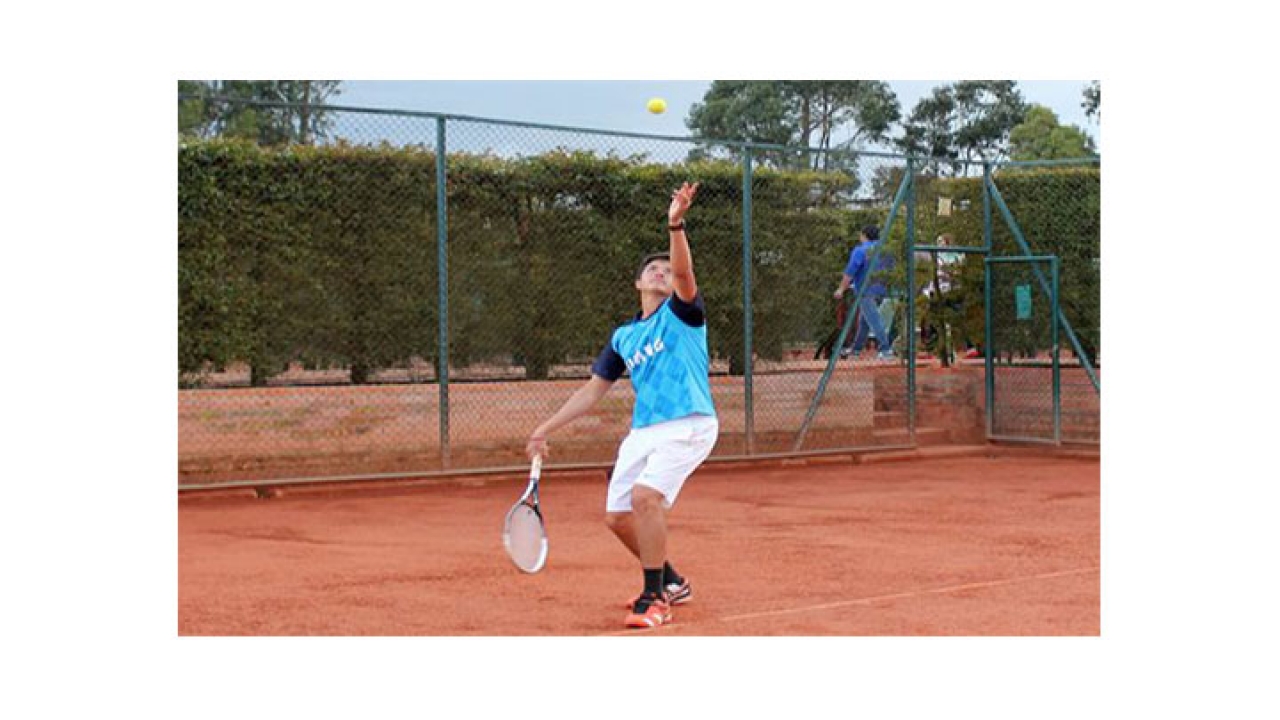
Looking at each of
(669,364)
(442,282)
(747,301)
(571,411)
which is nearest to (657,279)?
(669,364)

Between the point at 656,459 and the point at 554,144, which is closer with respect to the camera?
the point at 656,459

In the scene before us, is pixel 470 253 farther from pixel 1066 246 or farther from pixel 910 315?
pixel 1066 246

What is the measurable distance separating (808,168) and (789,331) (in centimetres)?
147

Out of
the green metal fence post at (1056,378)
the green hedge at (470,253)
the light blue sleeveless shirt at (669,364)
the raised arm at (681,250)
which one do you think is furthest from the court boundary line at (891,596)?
the green metal fence post at (1056,378)

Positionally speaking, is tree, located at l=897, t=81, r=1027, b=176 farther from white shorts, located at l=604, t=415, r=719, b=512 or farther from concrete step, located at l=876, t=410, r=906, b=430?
white shorts, located at l=604, t=415, r=719, b=512

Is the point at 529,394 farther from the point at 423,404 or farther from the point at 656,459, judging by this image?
the point at 656,459

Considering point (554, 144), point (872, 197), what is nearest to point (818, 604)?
point (554, 144)

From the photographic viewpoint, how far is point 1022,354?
546 inches

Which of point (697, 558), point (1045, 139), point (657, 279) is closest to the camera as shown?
point (657, 279)

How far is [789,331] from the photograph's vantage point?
1305 centimetres

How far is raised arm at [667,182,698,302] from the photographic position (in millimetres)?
5660

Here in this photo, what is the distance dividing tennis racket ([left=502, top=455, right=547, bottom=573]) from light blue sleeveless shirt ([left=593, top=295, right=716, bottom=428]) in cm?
54

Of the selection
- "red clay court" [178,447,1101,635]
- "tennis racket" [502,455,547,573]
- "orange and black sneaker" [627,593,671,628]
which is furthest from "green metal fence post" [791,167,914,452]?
"orange and black sneaker" [627,593,671,628]

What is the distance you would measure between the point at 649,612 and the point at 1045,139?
68.1 ft
